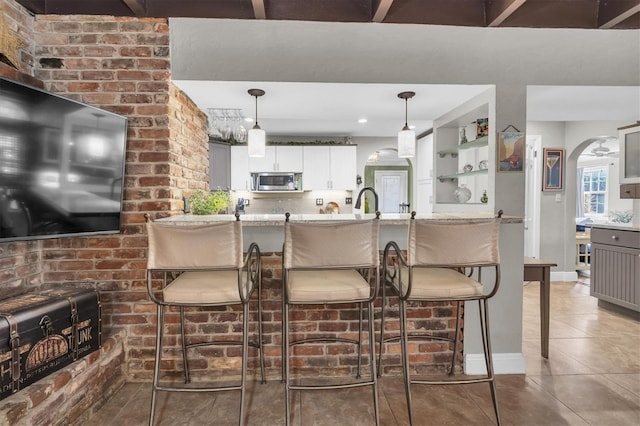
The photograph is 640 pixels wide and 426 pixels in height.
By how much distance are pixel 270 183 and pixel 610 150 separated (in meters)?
7.07

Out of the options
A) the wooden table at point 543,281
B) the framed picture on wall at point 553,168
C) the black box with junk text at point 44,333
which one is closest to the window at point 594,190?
the framed picture on wall at point 553,168

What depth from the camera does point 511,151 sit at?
2350 millimetres

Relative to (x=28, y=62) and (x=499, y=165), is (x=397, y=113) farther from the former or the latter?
(x=28, y=62)

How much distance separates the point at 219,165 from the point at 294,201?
1.31 m

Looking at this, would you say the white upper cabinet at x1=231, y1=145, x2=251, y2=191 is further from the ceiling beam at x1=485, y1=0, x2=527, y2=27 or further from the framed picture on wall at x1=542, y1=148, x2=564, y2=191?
the framed picture on wall at x1=542, y1=148, x2=564, y2=191

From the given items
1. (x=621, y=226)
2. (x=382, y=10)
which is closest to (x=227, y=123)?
(x=382, y=10)

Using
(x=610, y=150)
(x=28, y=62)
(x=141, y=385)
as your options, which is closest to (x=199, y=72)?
(x=28, y=62)

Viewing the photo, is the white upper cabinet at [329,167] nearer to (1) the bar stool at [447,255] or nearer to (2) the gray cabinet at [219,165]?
(2) the gray cabinet at [219,165]

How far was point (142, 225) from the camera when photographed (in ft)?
7.11

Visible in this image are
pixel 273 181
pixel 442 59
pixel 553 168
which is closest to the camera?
pixel 442 59

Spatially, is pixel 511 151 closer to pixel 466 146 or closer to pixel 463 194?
pixel 466 146

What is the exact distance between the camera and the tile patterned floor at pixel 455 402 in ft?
5.98

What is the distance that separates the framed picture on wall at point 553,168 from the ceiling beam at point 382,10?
151 inches

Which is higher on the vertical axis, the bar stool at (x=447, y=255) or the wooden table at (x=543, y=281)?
the bar stool at (x=447, y=255)
